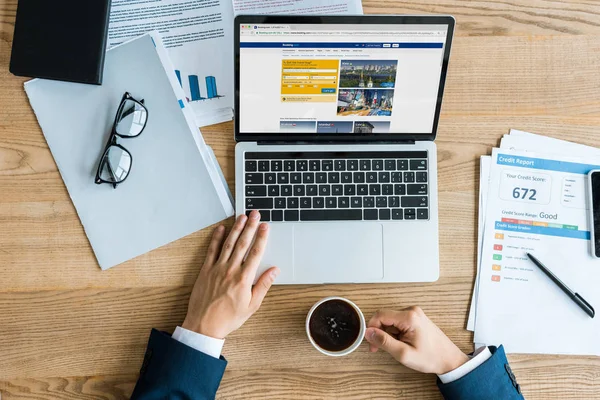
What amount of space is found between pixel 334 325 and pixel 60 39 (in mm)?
716

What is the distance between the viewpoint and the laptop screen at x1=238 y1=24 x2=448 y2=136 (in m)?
0.83

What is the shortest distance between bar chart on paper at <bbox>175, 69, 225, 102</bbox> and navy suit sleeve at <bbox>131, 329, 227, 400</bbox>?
1.48 ft

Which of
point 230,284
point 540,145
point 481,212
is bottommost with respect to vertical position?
point 230,284

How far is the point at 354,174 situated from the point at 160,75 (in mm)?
413

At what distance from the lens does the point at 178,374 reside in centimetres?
84

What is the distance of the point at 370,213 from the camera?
0.92 metres

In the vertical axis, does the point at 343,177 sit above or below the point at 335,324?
above

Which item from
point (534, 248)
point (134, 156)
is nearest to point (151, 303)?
point (134, 156)

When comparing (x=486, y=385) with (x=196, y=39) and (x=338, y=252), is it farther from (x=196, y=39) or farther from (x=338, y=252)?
(x=196, y=39)

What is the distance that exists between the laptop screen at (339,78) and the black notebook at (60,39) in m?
0.28

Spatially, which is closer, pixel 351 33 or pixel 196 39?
pixel 351 33

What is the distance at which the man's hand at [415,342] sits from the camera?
0.87 meters

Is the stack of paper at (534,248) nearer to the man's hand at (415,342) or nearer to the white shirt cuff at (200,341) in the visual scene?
the man's hand at (415,342)

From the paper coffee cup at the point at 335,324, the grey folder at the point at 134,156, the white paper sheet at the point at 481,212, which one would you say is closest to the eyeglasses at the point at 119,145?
the grey folder at the point at 134,156
